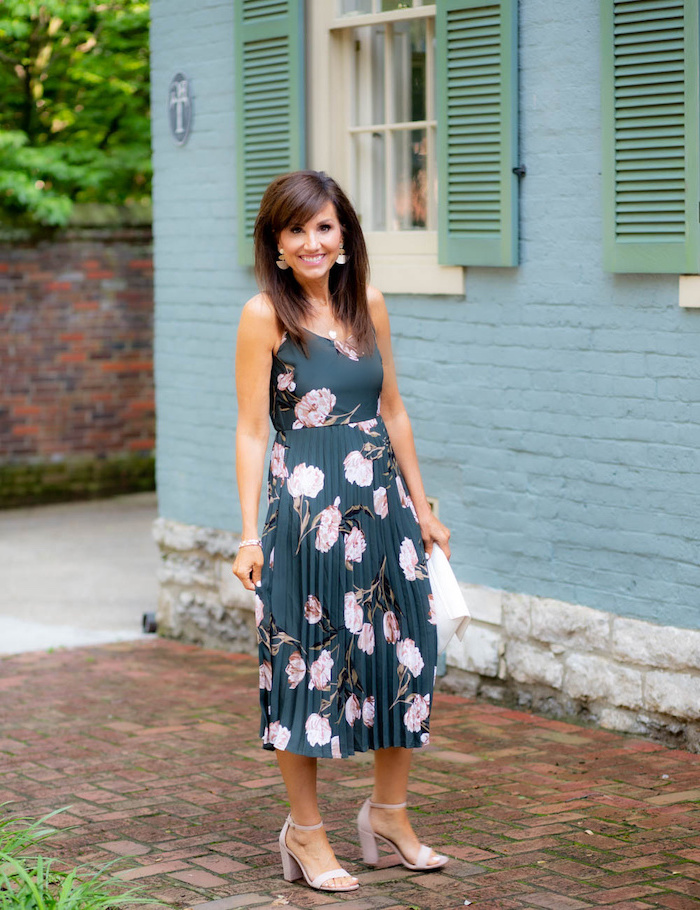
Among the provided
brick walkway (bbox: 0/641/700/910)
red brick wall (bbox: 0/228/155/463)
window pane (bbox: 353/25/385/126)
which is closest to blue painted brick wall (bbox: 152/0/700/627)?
brick walkway (bbox: 0/641/700/910)

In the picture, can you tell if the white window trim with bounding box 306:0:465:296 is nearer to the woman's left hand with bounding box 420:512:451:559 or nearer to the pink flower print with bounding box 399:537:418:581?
the woman's left hand with bounding box 420:512:451:559

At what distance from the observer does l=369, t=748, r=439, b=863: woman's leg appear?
4.32 meters

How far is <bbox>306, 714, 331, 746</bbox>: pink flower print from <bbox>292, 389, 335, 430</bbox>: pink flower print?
2.69 ft

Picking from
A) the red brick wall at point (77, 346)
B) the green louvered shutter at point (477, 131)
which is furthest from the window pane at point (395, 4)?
the red brick wall at point (77, 346)

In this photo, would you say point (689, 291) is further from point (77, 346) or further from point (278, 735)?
point (77, 346)

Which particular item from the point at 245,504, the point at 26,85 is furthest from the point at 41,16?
the point at 245,504

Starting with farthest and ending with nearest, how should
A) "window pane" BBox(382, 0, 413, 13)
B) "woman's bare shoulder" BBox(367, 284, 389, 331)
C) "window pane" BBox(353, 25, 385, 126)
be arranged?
1. "window pane" BBox(353, 25, 385, 126)
2. "window pane" BBox(382, 0, 413, 13)
3. "woman's bare shoulder" BBox(367, 284, 389, 331)

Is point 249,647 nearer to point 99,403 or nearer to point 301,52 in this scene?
point 301,52

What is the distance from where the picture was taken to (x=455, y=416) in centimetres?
639

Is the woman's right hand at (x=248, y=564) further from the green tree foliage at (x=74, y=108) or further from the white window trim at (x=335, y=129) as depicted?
the green tree foliage at (x=74, y=108)

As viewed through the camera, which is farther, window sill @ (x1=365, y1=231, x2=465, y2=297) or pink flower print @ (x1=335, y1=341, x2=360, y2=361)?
window sill @ (x1=365, y1=231, x2=465, y2=297)

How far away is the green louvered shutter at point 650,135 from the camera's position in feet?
17.2

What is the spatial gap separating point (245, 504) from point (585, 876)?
1.43m

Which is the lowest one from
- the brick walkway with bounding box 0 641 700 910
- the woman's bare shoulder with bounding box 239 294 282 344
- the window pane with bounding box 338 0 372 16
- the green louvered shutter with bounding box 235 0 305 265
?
the brick walkway with bounding box 0 641 700 910
